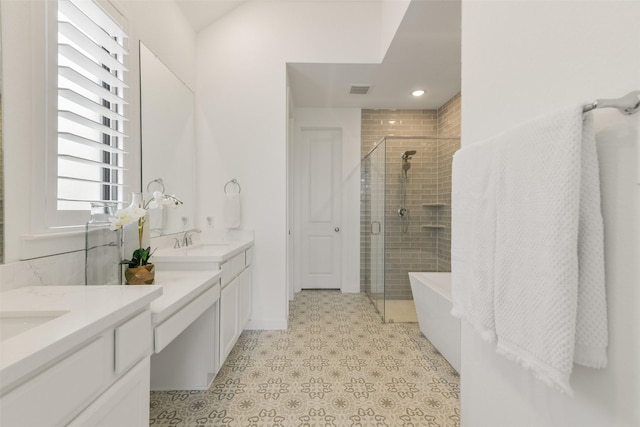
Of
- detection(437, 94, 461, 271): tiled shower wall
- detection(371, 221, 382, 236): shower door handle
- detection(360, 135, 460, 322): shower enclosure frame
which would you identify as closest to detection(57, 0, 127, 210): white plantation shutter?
detection(360, 135, 460, 322): shower enclosure frame

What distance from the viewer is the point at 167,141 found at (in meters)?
2.17

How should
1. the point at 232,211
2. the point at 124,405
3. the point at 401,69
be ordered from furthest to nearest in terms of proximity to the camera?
1. the point at 401,69
2. the point at 232,211
3. the point at 124,405

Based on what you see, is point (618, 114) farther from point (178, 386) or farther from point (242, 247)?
point (178, 386)

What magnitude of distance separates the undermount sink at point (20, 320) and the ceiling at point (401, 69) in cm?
256

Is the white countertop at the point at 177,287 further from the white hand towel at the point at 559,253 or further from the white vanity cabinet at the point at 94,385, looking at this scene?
the white hand towel at the point at 559,253

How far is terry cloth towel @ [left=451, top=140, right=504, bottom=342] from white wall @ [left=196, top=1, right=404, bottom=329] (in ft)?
6.00

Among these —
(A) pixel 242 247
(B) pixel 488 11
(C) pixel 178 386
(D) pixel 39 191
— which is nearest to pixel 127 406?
(D) pixel 39 191

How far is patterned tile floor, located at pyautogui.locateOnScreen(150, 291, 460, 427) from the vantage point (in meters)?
1.54

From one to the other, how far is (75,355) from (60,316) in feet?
0.66

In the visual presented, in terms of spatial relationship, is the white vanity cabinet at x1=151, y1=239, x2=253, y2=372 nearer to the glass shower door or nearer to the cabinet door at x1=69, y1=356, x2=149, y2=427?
the cabinet door at x1=69, y1=356, x2=149, y2=427

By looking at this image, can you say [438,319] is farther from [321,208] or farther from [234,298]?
[321,208]

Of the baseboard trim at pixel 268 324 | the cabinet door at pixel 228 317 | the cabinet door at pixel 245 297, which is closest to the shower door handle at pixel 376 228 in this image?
the baseboard trim at pixel 268 324

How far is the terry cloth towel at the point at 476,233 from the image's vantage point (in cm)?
87

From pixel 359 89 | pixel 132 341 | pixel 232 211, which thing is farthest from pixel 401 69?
pixel 132 341
